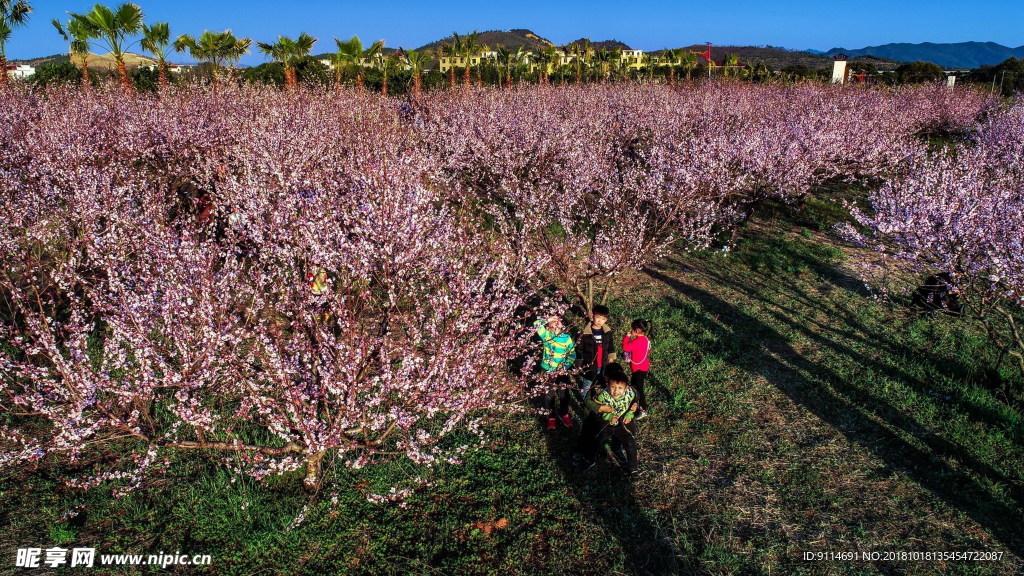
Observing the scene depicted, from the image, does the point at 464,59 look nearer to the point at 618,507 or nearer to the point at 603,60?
the point at 603,60

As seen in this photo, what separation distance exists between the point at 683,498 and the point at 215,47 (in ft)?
91.3

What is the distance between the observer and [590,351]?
6.68 metres

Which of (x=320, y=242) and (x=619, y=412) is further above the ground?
(x=320, y=242)

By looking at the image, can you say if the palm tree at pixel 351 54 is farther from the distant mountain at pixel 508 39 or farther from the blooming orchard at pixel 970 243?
the distant mountain at pixel 508 39

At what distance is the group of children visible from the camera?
556 cm

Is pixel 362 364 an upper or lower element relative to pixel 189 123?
lower

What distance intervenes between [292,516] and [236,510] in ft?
1.73

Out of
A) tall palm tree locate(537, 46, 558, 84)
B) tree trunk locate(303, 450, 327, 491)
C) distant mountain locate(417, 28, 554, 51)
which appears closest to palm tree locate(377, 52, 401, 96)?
tall palm tree locate(537, 46, 558, 84)

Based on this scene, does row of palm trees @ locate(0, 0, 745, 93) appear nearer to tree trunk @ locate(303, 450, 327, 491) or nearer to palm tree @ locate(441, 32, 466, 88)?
palm tree @ locate(441, 32, 466, 88)

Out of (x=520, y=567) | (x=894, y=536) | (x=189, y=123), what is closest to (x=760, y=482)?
(x=894, y=536)

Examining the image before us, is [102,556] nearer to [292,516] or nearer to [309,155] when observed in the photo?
[292,516]

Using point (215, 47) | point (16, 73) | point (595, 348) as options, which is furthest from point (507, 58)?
point (16, 73)

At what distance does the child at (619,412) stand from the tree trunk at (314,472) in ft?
9.11

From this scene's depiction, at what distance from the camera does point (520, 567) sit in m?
4.68
